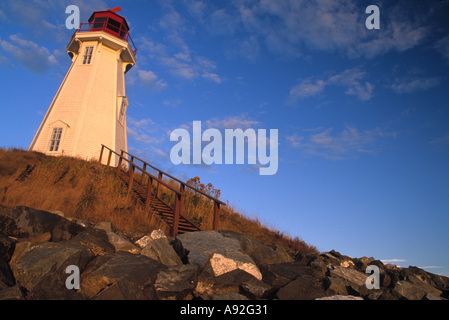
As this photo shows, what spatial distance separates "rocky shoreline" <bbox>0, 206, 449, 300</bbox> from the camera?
14.5 feet

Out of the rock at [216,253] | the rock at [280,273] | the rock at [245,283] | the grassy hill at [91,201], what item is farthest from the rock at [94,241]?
the rock at [280,273]

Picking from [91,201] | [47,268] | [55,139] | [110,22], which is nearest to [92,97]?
[55,139]

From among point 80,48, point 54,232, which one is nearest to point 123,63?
point 80,48

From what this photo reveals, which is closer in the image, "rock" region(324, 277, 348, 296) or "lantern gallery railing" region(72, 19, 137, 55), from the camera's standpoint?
"rock" region(324, 277, 348, 296)

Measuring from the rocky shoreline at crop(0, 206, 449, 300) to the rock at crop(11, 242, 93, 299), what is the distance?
1 centimetres

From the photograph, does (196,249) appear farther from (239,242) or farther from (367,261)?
(367,261)

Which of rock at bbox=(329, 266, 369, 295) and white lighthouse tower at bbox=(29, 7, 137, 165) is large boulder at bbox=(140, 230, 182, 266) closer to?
rock at bbox=(329, 266, 369, 295)

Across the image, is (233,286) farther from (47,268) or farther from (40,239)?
(40,239)

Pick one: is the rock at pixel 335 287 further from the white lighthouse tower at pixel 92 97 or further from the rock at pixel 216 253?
the white lighthouse tower at pixel 92 97

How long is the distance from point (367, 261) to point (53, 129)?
20.5 m

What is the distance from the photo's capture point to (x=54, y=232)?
600cm

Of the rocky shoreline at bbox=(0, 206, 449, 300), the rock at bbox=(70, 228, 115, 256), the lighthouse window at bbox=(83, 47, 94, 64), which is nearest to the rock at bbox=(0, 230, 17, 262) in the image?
the rocky shoreline at bbox=(0, 206, 449, 300)

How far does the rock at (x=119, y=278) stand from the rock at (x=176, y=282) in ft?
0.41

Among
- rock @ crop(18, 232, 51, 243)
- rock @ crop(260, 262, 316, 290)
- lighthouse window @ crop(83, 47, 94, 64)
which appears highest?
lighthouse window @ crop(83, 47, 94, 64)
